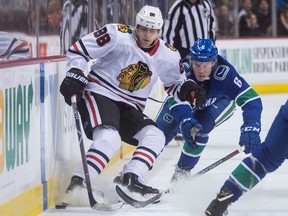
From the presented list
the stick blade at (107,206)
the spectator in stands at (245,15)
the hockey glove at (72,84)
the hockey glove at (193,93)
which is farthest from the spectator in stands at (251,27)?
the stick blade at (107,206)

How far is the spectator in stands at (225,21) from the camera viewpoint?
1328cm

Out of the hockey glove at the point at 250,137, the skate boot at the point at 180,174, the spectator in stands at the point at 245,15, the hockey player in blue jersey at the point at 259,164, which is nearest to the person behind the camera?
the hockey player in blue jersey at the point at 259,164

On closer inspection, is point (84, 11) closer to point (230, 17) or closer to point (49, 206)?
point (49, 206)

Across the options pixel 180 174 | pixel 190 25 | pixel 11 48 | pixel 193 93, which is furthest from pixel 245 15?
pixel 11 48

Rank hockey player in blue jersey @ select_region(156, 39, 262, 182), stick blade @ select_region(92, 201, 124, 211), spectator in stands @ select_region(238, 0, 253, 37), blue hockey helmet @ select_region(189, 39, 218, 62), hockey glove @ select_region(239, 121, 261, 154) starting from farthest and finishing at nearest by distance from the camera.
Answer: spectator in stands @ select_region(238, 0, 253, 37)
blue hockey helmet @ select_region(189, 39, 218, 62)
hockey player in blue jersey @ select_region(156, 39, 262, 182)
hockey glove @ select_region(239, 121, 261, 154)
stick blade @ select_region(92, 201, 124, 211)

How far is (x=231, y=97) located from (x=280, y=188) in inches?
23.4

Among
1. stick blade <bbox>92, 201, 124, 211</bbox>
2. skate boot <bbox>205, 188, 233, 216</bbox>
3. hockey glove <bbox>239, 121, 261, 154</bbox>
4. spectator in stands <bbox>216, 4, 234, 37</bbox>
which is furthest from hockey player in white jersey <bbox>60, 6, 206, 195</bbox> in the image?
spectator in stands <bbox>216, 4, 234, 37</bbox>

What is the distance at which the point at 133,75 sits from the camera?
519 cm

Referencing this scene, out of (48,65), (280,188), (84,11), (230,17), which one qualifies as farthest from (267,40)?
(48,65)

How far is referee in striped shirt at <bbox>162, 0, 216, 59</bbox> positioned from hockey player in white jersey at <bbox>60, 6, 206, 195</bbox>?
3205 mm

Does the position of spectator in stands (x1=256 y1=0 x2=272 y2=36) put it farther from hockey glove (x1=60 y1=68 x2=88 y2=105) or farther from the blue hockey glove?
hockey glove (x1=60 y1=68 x2=88 y2=105)

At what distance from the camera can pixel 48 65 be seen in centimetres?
512

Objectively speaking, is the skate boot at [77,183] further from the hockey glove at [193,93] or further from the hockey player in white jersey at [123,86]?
the hockey glove at [193,93]

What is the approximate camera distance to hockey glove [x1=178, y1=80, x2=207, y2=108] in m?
5.34
